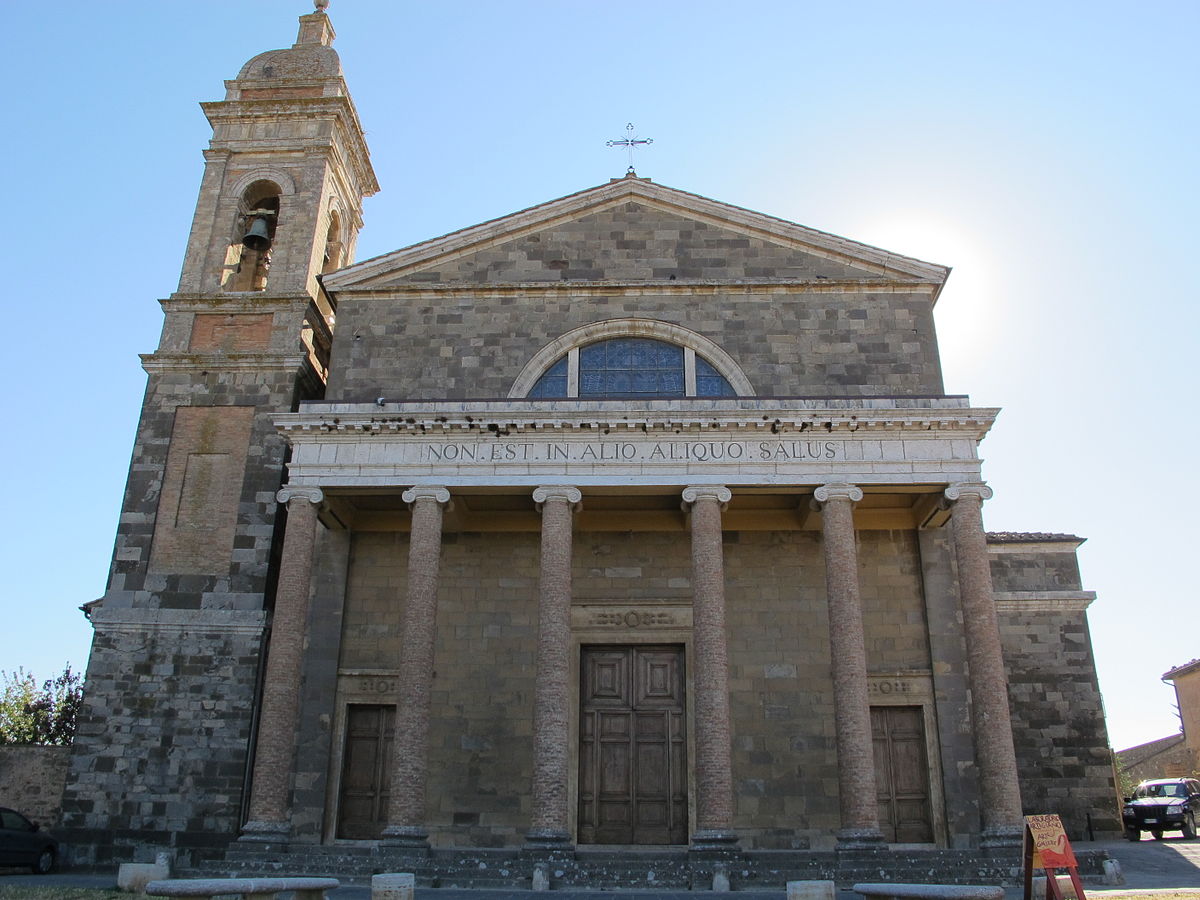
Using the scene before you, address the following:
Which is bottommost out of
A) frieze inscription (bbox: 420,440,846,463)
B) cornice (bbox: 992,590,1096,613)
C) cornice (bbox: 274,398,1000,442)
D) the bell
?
cornice (bbox: 992,590,1096,613)

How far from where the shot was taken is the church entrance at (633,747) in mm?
17219

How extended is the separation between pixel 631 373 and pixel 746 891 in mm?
9470

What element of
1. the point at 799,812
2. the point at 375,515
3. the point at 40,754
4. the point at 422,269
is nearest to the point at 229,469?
the point at 375,515

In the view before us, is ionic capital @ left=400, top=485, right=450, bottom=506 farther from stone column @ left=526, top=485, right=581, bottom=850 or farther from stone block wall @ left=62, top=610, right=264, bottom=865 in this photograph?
stone block wall @ left=62, top=610, right=264, bottom=865

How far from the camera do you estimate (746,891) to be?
1352cm

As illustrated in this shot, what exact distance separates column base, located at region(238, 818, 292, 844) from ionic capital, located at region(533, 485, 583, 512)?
602 cm

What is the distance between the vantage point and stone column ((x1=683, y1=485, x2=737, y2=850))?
566 inches

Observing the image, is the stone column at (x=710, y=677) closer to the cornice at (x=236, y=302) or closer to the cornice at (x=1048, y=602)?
the cornice at (x=1048, y=602)

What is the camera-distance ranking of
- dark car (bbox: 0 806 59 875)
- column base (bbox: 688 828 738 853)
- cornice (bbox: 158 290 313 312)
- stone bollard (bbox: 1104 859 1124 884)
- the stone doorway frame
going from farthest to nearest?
cornice (bbox: 158 290 313 312) < the stone doorway frame < dark car (bbox: 0 806 59 875) < column base (bbox: 688 828 738 853) < stone bollard (bbox: 1104 859 1124 884)

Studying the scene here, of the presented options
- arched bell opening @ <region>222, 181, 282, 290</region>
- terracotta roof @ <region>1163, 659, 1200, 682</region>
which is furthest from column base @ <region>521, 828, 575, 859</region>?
terracotta roof @ <region>1163, 659, 1200, 682</region>

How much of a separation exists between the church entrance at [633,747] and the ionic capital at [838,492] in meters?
3.91

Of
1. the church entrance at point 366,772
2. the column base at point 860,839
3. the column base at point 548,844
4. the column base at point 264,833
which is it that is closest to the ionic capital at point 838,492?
the column base at point 860,839

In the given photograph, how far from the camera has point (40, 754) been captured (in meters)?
20.4

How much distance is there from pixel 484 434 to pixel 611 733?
5.56m
